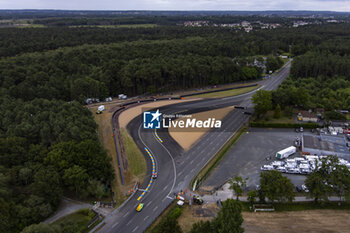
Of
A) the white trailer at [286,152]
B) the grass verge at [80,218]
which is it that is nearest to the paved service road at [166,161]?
the grass verge at [80,218]

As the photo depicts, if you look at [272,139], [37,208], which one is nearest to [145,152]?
[37,208]

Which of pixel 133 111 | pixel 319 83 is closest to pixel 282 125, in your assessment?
pixel 319 83

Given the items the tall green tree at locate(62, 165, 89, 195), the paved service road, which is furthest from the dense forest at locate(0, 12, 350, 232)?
the paved service road

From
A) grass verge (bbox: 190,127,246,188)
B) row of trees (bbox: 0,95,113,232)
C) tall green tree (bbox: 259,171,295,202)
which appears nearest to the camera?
row of trees (bbox: 0,95,113,232)

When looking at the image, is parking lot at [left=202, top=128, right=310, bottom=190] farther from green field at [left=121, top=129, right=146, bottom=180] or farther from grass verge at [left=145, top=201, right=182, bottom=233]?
green field at [left=121, top=129, right=146, bottom=180]

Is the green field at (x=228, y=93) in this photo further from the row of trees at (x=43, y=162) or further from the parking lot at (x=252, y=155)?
the row of trees at (x=43, y=162)
